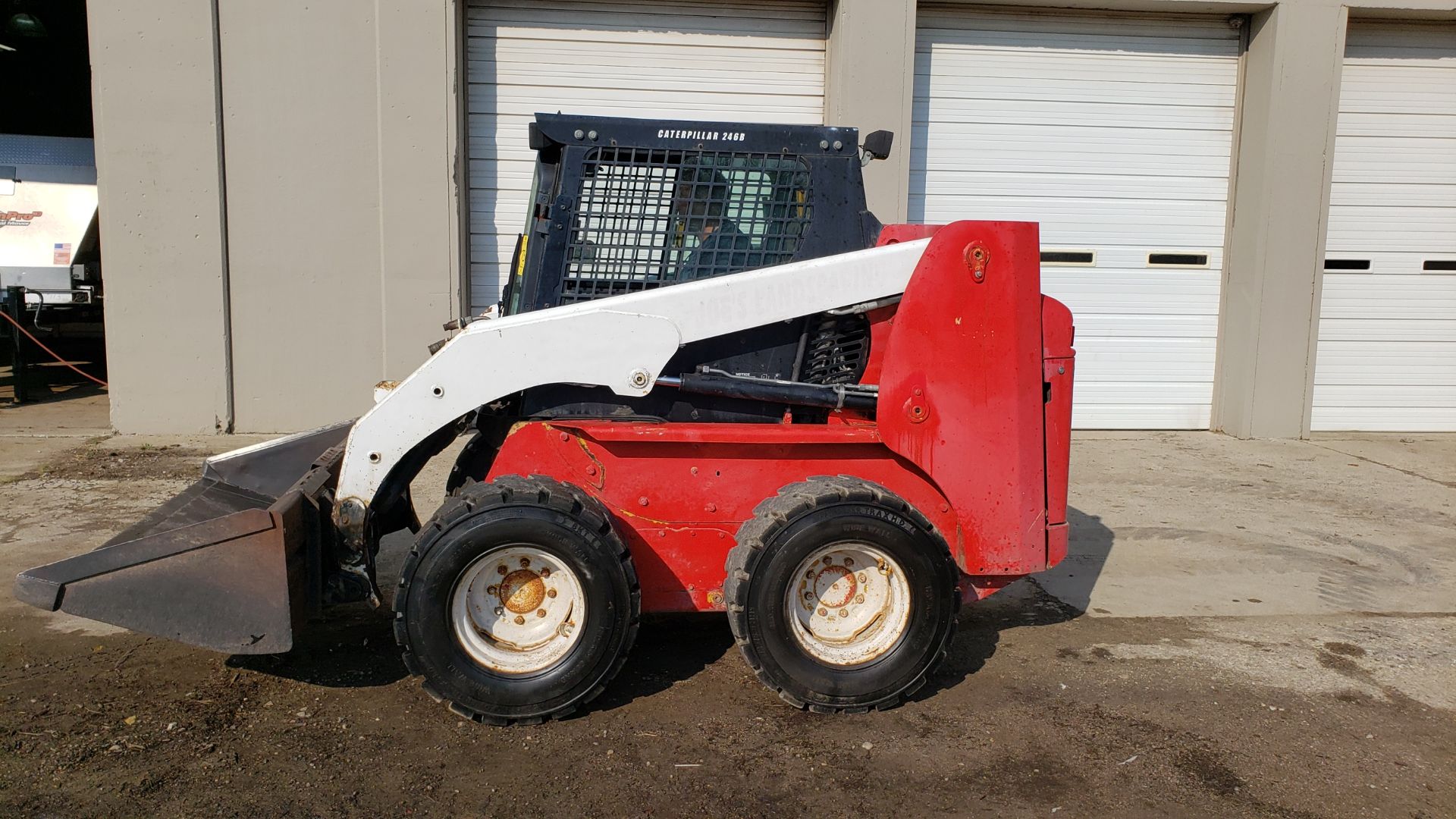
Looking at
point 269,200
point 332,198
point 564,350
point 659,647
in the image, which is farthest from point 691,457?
point 269,200

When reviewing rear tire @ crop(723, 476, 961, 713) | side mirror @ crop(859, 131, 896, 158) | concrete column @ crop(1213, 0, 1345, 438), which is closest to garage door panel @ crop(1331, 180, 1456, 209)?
concrete column @ crop(1213, 0, 1345, 438)

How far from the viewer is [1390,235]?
34.1 ft

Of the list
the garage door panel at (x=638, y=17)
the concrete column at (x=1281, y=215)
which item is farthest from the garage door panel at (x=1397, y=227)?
the garage door panel at (x=638, y=17)

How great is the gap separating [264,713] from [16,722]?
82 cm

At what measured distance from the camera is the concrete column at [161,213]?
8.81 m

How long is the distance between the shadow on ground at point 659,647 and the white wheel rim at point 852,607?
337 millimetres

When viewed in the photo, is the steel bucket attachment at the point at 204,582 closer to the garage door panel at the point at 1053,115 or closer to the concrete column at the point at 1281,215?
the garage door panel at the point at 1053,115

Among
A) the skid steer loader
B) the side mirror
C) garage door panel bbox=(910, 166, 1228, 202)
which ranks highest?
garage door panel bbox=(910, 166, 1228, 202)

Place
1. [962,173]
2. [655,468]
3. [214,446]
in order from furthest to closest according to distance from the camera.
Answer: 1. [962,173]
2. [214,446]
3. [655,468]

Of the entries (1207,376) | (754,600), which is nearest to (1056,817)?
(754,600)

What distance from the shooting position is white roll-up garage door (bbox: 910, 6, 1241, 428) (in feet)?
32.4

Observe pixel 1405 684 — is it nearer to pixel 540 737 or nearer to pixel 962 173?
pixel 540 737

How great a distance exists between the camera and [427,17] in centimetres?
896

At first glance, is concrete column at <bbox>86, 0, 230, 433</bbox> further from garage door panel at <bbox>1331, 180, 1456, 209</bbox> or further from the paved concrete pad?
garage door panel at <bbox>1331, 180, 1456, 209</bbox>
